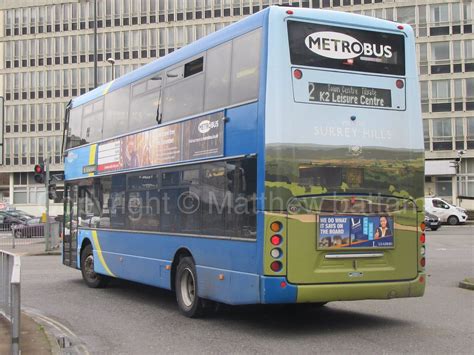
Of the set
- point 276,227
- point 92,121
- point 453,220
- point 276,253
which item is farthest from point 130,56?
point 276,253

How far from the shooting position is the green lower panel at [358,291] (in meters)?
8.07

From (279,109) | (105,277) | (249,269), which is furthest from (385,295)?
(105,277)

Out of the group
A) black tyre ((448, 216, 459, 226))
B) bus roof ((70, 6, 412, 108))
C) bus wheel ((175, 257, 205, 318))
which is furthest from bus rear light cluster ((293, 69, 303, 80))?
black tyre ((448, 216, 459, 226))

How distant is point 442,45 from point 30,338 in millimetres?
58294

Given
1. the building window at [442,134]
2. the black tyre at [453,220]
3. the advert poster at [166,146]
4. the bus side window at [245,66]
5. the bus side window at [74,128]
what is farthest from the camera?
the building window at [442,134]

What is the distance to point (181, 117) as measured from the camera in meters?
10.2

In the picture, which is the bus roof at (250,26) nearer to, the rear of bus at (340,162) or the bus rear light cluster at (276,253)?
the rear of bus at (340,162)

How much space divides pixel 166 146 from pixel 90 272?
4.68 meters

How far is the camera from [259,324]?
925 centimetres

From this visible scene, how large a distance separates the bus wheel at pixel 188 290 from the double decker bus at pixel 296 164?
0.08 feet

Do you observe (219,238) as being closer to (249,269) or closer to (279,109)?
(249,269)

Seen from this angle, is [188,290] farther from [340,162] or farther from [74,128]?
[74,128]

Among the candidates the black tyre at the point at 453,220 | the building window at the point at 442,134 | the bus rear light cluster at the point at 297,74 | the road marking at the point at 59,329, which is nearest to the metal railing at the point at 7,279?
the road marking at the point at 59,329

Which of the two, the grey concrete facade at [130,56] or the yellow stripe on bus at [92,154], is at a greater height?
the grey concrete facade at [130,56]
